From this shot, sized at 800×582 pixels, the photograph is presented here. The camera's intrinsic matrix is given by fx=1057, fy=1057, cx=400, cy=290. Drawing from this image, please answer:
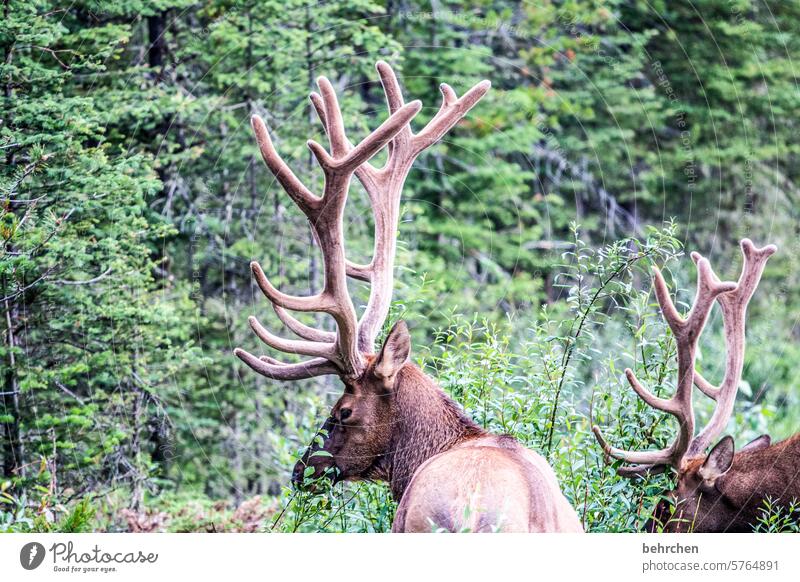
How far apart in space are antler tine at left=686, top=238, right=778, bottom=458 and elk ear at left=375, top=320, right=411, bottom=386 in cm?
187

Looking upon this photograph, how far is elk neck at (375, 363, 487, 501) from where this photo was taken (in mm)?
5297

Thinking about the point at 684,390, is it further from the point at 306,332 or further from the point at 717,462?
the point at 306,332

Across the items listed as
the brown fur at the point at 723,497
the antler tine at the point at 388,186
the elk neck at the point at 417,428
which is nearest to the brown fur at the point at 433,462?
the elk neck at the point at 417,428

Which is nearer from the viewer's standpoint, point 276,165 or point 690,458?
point 276,165

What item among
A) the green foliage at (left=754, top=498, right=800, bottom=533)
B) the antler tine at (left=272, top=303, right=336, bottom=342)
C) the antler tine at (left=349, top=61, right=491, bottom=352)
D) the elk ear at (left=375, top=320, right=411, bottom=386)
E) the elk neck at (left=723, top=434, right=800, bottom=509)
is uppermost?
the antler tine at (left=349, top=61, right=491, bottom=352)

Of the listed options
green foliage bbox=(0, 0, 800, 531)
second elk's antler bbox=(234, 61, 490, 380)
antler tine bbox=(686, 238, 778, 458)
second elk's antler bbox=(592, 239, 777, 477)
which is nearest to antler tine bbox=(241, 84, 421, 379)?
second elk's antler bbox=(234, 61, 490, 380)

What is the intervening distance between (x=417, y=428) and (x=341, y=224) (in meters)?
1.10

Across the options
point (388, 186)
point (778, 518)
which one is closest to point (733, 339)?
point (778, 518)

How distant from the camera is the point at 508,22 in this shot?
12.7 metres

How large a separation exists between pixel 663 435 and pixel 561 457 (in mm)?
686

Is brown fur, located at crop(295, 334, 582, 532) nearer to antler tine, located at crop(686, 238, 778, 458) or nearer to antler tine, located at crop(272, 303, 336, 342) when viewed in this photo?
antler tine, located at crop(272, 303, 336, 342)

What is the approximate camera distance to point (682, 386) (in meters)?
5.78

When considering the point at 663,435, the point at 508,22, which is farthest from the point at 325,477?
the point at 508,22

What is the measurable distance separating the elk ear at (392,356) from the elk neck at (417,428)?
0.07 meters
